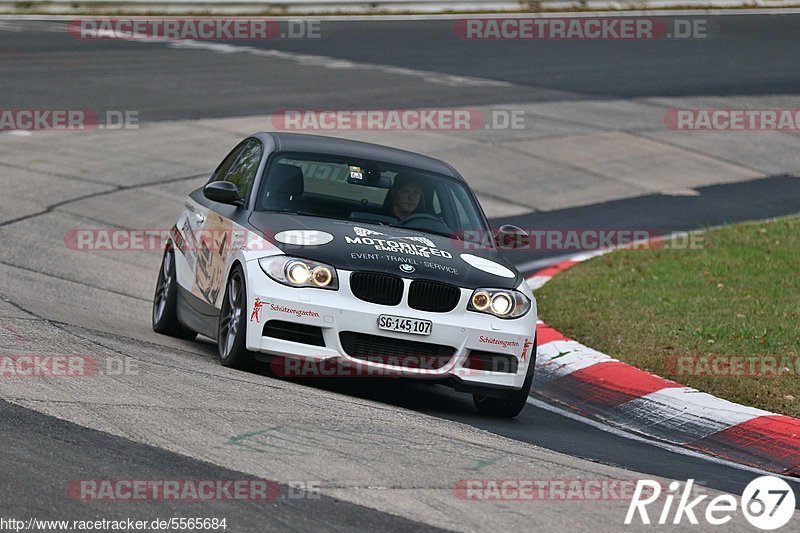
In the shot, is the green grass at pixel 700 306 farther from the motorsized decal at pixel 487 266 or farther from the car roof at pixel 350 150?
the car roof at pixel 350 150

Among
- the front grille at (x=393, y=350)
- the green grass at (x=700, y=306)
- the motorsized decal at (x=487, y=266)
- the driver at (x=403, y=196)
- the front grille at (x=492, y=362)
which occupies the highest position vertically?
the driver at (x=403, y=196)

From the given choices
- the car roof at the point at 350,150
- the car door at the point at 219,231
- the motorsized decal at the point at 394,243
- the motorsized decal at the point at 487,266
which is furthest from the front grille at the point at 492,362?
the car roof at the point at 350,150

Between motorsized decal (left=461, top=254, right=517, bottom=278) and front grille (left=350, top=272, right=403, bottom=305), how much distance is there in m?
0.61

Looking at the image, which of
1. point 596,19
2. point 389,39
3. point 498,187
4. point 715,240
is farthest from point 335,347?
point 596,19

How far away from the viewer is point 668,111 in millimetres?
23781

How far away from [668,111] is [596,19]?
10.9m

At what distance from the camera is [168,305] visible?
10188 millimetres

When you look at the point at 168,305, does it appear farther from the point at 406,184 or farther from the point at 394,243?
the point at 394,243

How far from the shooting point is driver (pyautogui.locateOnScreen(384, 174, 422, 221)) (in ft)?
30.6

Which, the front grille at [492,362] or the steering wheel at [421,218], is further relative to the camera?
the steering wheel at [421,218]

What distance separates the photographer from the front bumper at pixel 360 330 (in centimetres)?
809

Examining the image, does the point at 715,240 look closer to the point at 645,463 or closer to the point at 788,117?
the point at 645,463

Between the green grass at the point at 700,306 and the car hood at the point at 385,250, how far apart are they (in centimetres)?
180

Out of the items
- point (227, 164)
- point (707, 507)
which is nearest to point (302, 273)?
point (227, 164)
